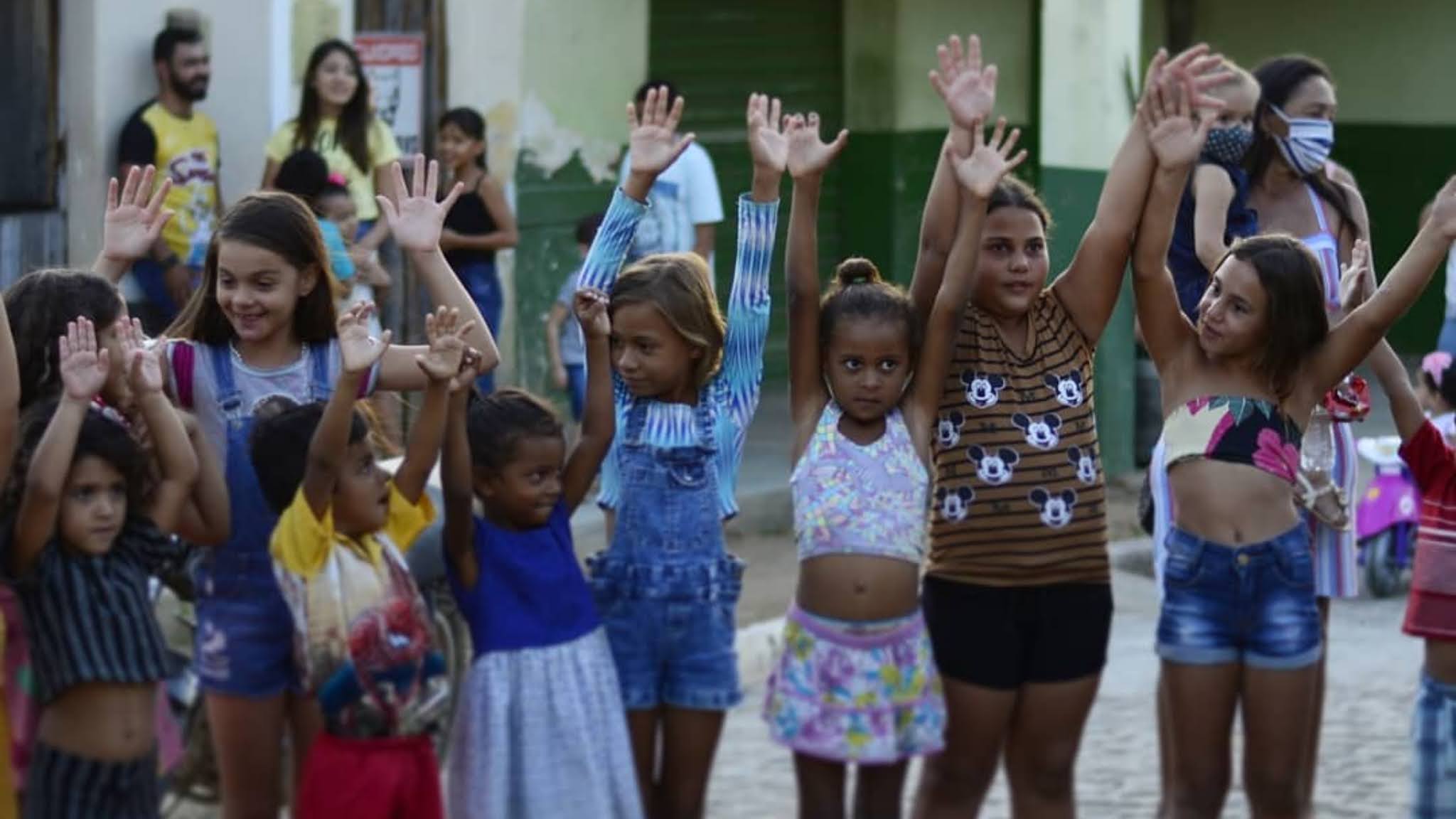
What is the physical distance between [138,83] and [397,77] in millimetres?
1280

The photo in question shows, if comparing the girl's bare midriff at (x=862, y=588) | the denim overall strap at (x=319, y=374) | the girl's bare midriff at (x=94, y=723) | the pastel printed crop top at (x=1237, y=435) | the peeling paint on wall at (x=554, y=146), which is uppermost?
the peeling paint on wall at (x=554, y=146)

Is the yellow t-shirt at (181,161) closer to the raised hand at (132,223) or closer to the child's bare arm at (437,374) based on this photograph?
the raised hand at (132,223)

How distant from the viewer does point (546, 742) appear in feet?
17.3

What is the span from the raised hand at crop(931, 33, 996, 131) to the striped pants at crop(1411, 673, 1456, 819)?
170 cm

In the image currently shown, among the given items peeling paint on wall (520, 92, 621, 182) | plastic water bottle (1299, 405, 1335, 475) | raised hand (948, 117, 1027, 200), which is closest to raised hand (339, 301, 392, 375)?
raised hand (948, 117, 1027, 200)

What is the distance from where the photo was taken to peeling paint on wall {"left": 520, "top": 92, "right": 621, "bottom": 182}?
11.5m

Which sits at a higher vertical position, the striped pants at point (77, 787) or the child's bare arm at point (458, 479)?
the child's bare arm at point (458, 479)

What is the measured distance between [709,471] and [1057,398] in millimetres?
758

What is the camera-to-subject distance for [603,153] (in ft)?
39.0

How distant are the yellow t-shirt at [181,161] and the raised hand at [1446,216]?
531 cm

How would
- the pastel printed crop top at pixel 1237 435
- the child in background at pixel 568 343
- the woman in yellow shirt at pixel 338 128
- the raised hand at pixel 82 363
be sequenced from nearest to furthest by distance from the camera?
the raised hand at pixel 82 363 → the pastel printed crop top at pixel 1237 435 → the woman in yellow shirt at pixel 338 128 → the child in background at pixel 568 343

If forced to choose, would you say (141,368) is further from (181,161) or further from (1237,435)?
(181,161)

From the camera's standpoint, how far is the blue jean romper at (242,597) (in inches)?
210

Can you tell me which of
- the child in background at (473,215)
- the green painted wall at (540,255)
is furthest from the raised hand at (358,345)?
the green painted wall at (540,255)
